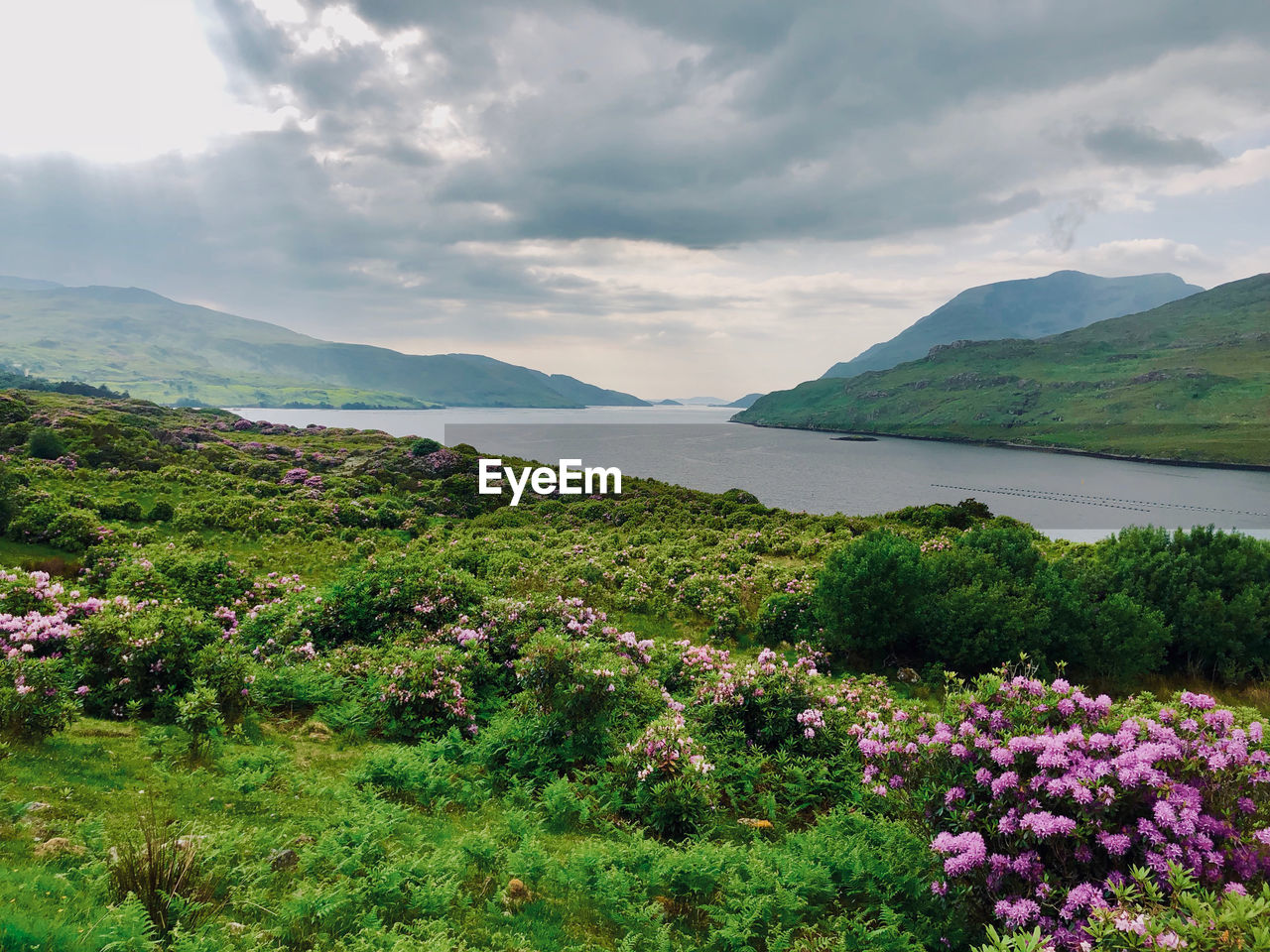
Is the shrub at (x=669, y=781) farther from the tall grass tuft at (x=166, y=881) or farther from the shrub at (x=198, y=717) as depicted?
the shrub at (x=198, y=717)

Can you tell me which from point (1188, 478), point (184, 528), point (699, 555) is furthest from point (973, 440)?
point (184, 528)

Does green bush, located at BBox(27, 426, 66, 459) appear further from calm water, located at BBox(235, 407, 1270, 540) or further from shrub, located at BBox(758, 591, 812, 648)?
calm water, located at BBox(235, 407, 1270, 540)

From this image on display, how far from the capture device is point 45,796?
6.68 metres

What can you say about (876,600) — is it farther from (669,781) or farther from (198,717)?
(198,717)

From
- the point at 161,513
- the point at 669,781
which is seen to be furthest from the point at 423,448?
the point at 669,781

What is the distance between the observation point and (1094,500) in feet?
259

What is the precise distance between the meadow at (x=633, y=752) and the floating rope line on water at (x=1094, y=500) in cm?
7091

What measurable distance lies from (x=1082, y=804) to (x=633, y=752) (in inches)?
225

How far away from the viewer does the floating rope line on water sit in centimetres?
7119

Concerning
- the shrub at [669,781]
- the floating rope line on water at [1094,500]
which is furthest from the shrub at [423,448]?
the floating rope line on water at [1094,500]

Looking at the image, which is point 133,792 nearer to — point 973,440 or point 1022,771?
point 1022,771

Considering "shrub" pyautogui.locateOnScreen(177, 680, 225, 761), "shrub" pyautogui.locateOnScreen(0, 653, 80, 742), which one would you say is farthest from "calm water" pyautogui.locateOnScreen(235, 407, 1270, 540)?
"shrub" pyautogui.locateOnScreen(0, 653, 80, 742)

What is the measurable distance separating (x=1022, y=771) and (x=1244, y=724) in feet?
11.4

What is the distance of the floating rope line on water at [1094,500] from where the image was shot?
71188 mm
